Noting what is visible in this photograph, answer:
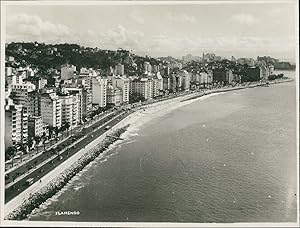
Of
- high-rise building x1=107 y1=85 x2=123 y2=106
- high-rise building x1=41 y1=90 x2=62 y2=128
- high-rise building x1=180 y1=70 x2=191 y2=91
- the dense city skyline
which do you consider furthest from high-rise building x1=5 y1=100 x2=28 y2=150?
high-rise building x1=180 y1=70 x2=191 y2=91

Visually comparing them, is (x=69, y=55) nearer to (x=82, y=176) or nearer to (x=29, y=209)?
(x=82, y=176)

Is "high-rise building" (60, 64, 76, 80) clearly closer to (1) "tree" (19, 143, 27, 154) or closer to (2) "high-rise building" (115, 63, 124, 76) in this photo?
(2) "high-rise building" (115, 63, 124, 76)

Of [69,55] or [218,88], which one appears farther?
[218,88]

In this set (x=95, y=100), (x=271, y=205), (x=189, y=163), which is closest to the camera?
(x=271, y=205)

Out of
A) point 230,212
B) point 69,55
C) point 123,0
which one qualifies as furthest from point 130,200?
point 123,0

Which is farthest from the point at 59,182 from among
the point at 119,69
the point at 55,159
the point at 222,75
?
the point at 222,75

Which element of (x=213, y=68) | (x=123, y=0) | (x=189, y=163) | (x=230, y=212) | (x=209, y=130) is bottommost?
(x=230, y=212)

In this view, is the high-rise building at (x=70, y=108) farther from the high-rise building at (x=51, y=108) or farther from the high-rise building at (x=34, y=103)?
the high-rise building at (x=34, y=103)
